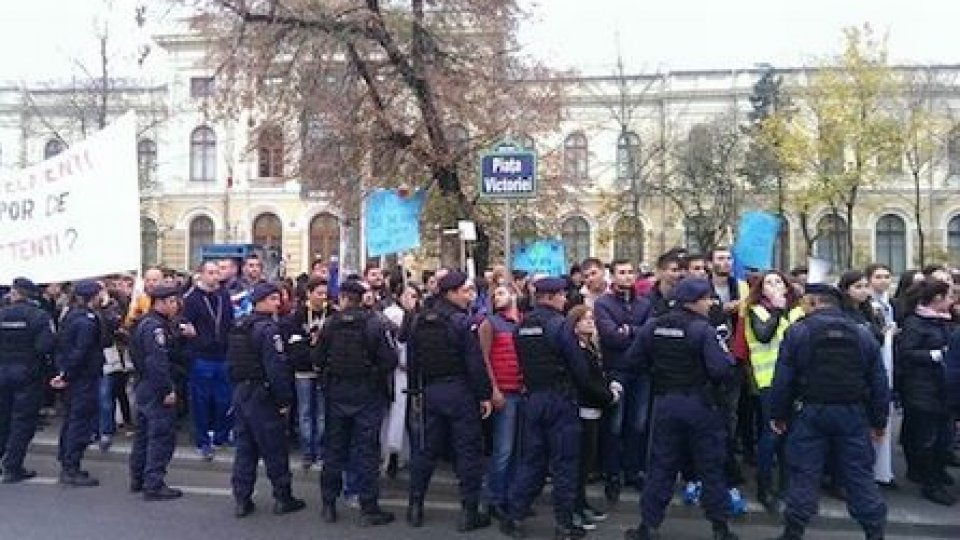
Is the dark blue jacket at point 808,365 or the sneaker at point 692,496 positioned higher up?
the dark blue jacket at point 808,365

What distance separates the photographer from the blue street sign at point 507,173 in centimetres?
947

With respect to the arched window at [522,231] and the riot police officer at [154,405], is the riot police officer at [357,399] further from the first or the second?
the arched window at [522,231]

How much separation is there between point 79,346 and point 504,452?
4.34 meters

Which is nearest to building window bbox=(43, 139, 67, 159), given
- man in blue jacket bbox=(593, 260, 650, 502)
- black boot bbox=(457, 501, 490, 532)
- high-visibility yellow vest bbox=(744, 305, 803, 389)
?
man in blue jacket bbox=(593, 260, 650, 502)

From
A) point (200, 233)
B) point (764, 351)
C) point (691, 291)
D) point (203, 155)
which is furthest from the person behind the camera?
point (203, 155)

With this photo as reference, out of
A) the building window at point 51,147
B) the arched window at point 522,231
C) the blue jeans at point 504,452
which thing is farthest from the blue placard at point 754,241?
the building window at point 51,147

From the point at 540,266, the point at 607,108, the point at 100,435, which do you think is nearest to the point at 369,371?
the point at 100,435

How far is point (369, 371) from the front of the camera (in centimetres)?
778

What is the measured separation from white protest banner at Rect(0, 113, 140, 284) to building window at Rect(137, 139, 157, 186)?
39.0 meters

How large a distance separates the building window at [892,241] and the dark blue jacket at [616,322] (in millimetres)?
44281

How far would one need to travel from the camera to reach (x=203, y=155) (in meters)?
53.2

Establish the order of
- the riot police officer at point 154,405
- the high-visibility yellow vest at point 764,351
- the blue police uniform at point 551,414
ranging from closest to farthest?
the blue police uniform at point 551,414 < the high-visibility yellow vest at point 764,351 < the riot police officer at point 154,405

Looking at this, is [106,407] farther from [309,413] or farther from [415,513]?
[415,513]

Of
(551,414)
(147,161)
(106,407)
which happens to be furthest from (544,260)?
(147,161)
